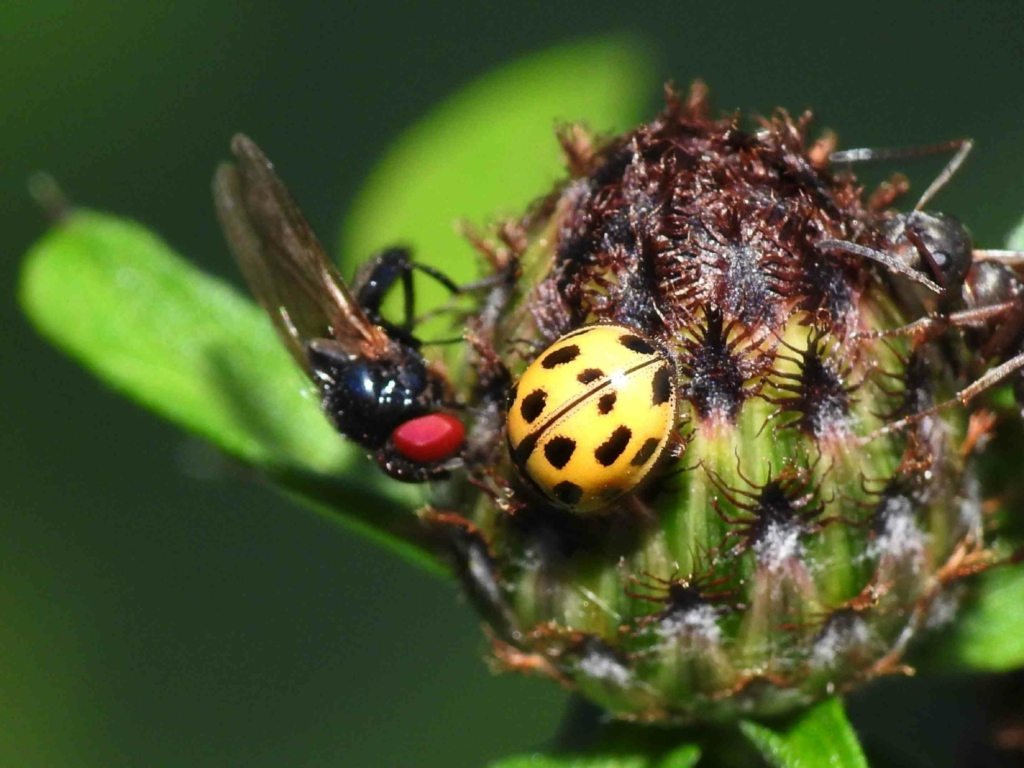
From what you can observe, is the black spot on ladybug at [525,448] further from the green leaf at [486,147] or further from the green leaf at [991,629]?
the green leaf at [486,147]

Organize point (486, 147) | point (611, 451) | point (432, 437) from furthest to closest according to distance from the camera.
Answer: point (486, 147) < point (432, 437) < point (611, 451)

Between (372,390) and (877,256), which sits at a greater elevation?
(877,256)

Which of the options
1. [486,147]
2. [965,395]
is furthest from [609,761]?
[486,147]

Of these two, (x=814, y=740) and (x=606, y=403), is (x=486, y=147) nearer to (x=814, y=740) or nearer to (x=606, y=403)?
(x=606, y=403)

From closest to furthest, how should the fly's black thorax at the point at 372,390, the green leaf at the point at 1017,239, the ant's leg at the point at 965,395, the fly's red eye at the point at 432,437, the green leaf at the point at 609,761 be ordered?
the ant's leg at the point at 965,395 < the green leaf at the point at 609,761 < the fly's red eye at the point at 432,437 < the green leaf at the point at 1017,239 < the fly's black thorax at the point at 372,390

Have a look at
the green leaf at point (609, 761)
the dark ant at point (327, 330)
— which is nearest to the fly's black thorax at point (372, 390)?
the dark ant at point (327, 330)

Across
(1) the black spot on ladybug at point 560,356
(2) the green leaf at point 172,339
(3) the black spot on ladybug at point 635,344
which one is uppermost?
(3) the black spot on ladybug at point 635,344
